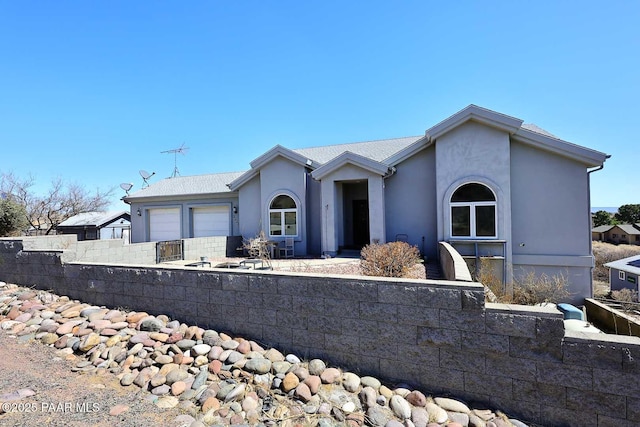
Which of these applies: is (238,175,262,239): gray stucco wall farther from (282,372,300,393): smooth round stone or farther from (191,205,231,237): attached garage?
(282,372,300,393): smooth round stone

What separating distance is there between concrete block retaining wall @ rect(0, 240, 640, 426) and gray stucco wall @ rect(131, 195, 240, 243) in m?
10.3

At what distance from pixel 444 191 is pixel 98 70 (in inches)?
601

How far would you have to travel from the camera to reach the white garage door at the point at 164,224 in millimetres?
16953

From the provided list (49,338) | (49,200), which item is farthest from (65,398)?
(49,200)

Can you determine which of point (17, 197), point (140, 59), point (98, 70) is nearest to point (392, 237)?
point (140, 59)

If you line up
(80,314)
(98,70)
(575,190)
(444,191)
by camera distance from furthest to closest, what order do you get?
1. (98,70)
2. (444,191)
3. (575,190)
4. (80,314)

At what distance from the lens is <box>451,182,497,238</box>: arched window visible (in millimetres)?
10180

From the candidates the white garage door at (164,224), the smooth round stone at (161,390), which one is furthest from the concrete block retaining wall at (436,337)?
the white garage door at (164,224)

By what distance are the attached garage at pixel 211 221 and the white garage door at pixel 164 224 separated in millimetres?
1156

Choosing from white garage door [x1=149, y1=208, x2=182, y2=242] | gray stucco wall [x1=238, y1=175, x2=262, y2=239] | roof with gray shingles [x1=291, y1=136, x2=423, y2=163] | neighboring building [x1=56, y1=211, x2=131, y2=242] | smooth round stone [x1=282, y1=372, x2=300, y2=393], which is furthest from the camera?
neighboring building [x1=56, y1=211, x2=131, y2=242]

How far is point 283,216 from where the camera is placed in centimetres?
1340

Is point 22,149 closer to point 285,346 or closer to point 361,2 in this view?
point 361,2

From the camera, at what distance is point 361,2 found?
979 centimetres

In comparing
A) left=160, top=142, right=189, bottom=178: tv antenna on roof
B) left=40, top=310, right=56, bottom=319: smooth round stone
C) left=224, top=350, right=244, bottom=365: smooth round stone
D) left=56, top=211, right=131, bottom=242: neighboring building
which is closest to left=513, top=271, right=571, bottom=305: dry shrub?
left=224, top=350, right=244, bottom=365: smooth round stone
